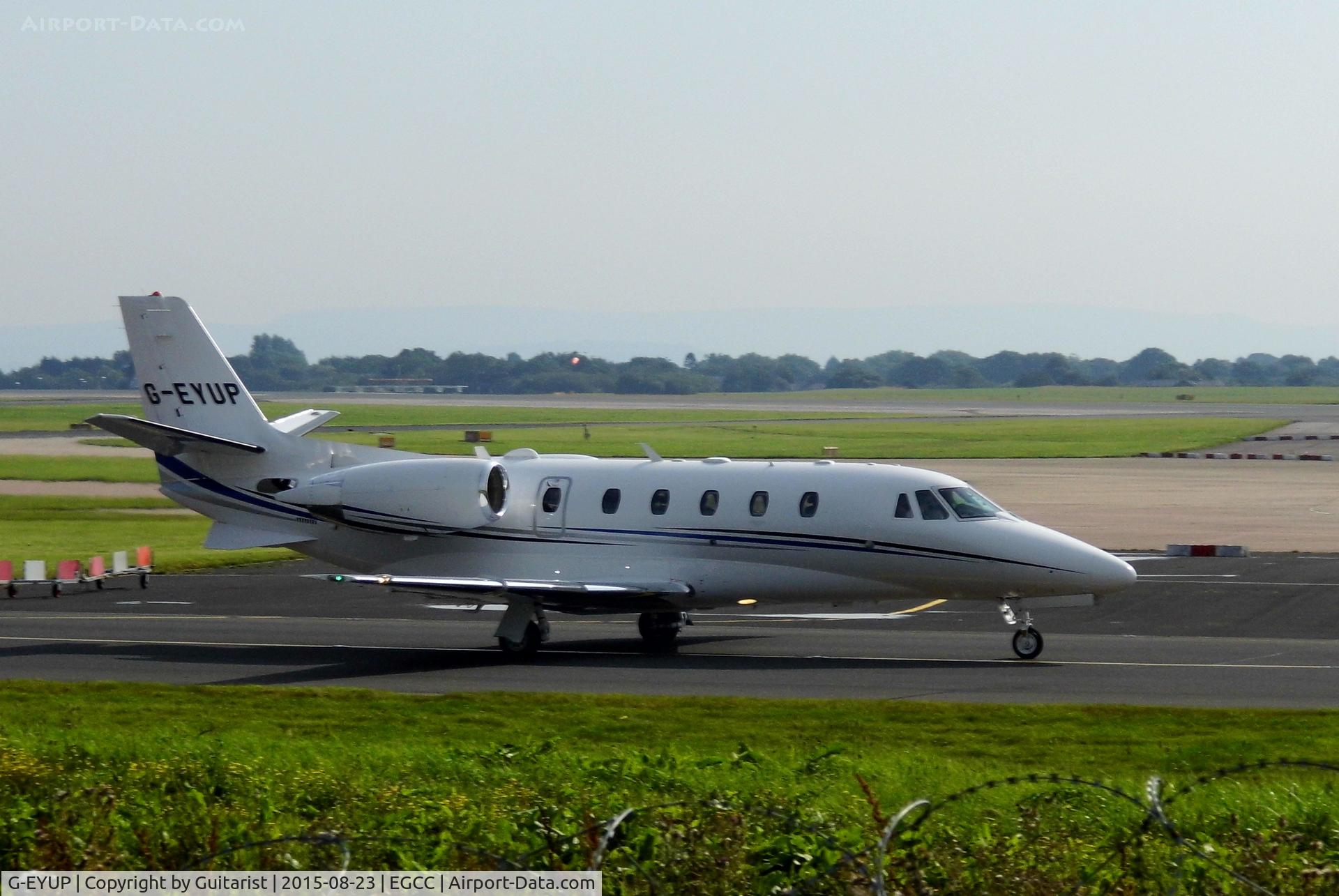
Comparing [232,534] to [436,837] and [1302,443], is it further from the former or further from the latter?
[1302,443]

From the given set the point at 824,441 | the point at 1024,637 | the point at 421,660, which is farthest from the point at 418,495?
the point at 824,441

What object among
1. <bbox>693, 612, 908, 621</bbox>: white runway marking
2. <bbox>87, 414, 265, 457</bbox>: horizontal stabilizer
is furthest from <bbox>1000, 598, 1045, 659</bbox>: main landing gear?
<bbox>87, 414, 265, 457</bbox>: horizontal stabilizer

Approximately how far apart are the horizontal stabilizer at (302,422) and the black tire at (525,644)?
5829 mm

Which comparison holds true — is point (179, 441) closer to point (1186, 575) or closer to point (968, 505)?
point (968, 505)

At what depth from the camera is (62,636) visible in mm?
28281

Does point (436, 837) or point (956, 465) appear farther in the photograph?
point (956, 465)

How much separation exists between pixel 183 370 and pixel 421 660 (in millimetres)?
7613

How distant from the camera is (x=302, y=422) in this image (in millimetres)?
30938

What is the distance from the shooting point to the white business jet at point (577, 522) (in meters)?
24.6

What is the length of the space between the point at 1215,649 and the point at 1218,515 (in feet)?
90.9

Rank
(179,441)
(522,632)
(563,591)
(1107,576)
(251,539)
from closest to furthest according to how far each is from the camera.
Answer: (1107,576)
(563,591)
(522,632)
(251,539)
(179,441)

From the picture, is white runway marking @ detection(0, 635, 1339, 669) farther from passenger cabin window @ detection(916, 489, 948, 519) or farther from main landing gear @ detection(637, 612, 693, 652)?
passenger cabin window @ detection(916, 489, 948, 519)

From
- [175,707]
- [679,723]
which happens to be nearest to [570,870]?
[679,723]

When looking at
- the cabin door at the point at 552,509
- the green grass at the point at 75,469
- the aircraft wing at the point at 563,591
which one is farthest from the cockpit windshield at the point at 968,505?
the green grass at the point at 75,469
